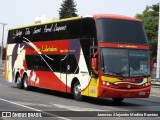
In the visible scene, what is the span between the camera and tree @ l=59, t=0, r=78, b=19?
3720 inches

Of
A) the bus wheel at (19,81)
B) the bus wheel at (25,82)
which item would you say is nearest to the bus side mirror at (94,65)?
the bus wheel at (25,82)

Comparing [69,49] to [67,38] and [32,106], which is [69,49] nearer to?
[67,38]

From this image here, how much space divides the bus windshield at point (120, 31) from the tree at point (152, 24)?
183 ft

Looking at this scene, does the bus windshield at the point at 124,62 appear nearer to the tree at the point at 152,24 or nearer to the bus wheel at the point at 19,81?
the bus wheel at the point at 19,81

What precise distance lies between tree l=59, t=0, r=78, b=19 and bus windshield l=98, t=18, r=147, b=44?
75973mm

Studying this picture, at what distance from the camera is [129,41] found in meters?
18.4

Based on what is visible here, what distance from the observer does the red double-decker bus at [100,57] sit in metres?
A: 17.7

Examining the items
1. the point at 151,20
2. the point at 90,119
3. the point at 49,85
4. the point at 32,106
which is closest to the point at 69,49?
the point at 49,85

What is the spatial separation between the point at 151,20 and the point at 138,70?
207 feet

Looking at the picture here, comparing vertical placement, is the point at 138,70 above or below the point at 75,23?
below

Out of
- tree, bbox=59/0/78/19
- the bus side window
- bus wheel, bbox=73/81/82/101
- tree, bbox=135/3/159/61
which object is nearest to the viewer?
bus wheel, bbox=73/81/82/101

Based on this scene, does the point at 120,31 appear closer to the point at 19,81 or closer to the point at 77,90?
the point at 77,90

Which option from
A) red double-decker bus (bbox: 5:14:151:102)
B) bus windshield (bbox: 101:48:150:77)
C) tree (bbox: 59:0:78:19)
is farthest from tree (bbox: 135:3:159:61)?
bus windshield (bbox: 101:48:150:77)

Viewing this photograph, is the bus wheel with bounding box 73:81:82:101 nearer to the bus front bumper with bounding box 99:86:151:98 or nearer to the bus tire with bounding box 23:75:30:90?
the bus front bumper with bounding box 99:86:151:98
